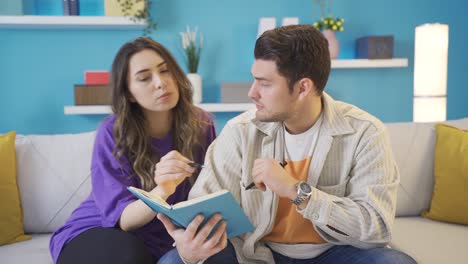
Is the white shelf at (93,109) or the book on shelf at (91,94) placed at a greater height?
the book on shelf at (91,94)

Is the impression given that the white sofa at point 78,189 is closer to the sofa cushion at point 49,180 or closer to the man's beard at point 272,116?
the sofa cushion at point 49,180

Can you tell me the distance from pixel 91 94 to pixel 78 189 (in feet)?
3.86

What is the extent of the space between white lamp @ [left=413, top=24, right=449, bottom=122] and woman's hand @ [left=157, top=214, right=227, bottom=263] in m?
2.31

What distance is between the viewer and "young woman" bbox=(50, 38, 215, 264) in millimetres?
1449

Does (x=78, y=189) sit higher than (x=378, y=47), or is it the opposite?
(x=378, y=47)

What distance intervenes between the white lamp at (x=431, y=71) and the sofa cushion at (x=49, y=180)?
2241mm

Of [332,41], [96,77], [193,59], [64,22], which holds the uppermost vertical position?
[64,22]

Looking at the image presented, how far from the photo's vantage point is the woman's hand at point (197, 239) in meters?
1.24

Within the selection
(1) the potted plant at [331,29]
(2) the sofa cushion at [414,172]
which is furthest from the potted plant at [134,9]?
(2) the sofa cushion at [414,172]

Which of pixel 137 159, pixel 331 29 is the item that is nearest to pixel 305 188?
pixel 137 159

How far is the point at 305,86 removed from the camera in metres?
1.46

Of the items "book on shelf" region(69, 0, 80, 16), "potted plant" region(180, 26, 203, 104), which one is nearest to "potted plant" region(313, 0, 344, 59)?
"potted plant" region(180, 26, 203, 104)

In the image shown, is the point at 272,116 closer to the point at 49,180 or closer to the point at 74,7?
the point at 49,180

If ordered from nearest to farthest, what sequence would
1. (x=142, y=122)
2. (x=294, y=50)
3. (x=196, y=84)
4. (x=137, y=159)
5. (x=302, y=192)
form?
1. (x=302, y=192)
2. (x=294, y=50)
3. (x=137, y=159)
4. (x=142, y=122)
5. (x=196, y=84)
